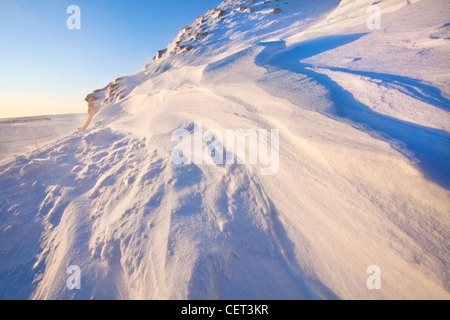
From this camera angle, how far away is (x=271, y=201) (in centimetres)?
180

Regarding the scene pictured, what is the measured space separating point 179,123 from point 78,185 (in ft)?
5.66

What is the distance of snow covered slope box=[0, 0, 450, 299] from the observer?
4.21 feet

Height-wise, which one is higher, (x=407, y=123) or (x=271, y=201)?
(x=407, y=123)

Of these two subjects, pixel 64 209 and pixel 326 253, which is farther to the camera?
pixel 64 209

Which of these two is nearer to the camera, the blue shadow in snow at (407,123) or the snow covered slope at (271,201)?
the snow covered slope at (271,201)

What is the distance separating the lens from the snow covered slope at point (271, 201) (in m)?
1.28

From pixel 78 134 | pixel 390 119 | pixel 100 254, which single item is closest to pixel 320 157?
pixel 390 119

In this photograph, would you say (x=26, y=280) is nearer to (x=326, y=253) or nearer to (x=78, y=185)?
(x=78, y=185)

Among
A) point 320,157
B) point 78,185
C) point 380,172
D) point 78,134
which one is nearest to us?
point 380,172

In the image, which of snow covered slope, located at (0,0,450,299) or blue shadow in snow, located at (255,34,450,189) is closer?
snow covered slope, located at (0,0,450,299)

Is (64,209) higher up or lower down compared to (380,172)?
higher up
